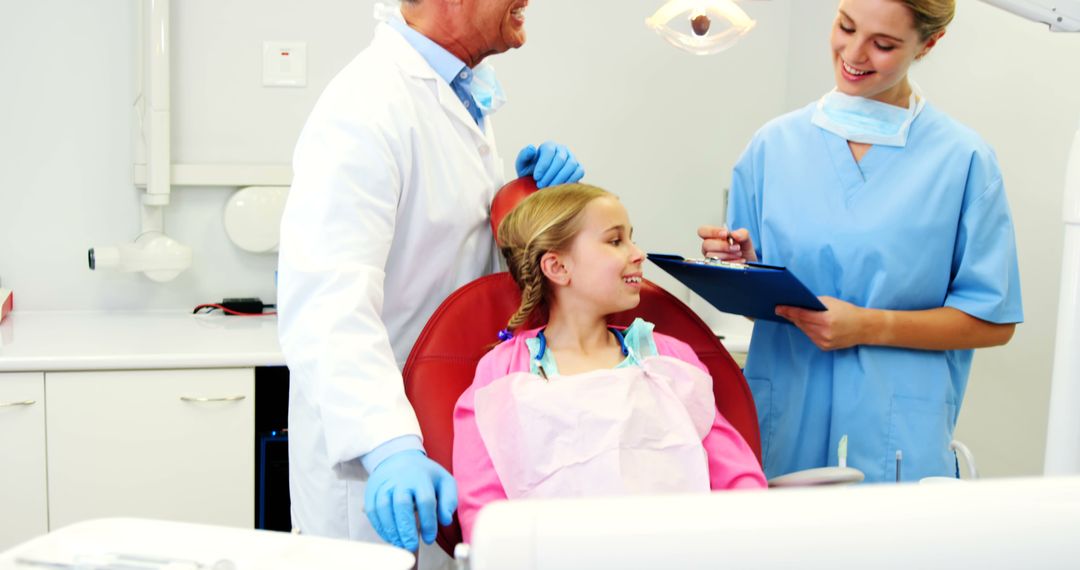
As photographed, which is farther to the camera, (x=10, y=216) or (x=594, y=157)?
(x=594, y=157)

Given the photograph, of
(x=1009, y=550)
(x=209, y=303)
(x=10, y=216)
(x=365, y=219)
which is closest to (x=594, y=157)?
(x=209, y=303)

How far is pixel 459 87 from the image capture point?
1.56 meters

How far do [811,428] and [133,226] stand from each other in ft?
6.56

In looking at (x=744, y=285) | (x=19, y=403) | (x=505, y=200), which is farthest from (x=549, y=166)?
(x=19, y=403)

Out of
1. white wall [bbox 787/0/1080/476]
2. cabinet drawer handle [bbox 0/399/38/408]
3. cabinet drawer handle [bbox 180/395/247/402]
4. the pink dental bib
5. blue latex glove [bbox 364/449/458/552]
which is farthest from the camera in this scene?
cabinet drawer handle [bbox 180/395/247/402]

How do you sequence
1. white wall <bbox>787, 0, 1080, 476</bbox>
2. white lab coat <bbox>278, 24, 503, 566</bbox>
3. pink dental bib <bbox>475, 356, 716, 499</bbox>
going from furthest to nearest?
white wall <bbox>787, 0, 1080, 476</bbox> < pink dental bib <bbox>475, 356, 716, 499</bbox> < white lab coat <bbox>278, 24, 503, 566</bbox>

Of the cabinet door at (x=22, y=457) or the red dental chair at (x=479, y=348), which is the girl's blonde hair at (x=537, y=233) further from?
the cabinet door at (x=22, y=457)

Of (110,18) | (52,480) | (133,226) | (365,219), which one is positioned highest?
(110,18)

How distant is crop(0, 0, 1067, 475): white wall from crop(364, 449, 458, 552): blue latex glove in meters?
1.54

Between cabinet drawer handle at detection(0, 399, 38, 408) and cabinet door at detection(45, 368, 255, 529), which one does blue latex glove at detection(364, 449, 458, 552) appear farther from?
cabinet drawer handle at detection(0, 399, 38, 408)

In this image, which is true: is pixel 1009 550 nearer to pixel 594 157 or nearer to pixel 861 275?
pixel 861 275

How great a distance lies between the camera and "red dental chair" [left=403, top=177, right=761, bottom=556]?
134 cm

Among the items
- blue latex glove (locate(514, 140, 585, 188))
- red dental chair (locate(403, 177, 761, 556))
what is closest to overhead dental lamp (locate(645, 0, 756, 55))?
blue latex glove (locate(514, 140, 585, 188))

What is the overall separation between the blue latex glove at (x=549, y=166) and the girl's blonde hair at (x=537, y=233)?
2.4 inches
